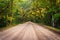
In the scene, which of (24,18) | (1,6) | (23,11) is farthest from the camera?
(24,18)

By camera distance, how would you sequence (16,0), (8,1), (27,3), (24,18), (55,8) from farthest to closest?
(27,3) < (24,18) < (16,0) < (8,1) < (55,8)

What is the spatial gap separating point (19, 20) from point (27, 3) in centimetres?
1151

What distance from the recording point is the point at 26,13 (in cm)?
6794

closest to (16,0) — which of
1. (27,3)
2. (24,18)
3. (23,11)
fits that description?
(23,11)

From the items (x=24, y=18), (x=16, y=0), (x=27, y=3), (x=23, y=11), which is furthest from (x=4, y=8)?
(x=27, y=3)

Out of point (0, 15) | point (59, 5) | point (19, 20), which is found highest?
point (59, 5)

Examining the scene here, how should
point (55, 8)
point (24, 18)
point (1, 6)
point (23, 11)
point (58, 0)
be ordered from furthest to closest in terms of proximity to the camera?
point (24, 18), point (23, 11), point (1, 6), point (55, 8), point (58, 0)

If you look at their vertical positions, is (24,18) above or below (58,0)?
below

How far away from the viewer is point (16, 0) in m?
35.5

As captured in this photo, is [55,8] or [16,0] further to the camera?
[16,0]

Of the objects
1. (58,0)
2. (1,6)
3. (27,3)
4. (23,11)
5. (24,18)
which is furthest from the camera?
(27,3)

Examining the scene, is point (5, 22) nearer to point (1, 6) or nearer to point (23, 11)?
point (1, 6)

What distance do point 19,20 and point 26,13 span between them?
418cm

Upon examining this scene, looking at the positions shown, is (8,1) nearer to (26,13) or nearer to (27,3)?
(26,13)
